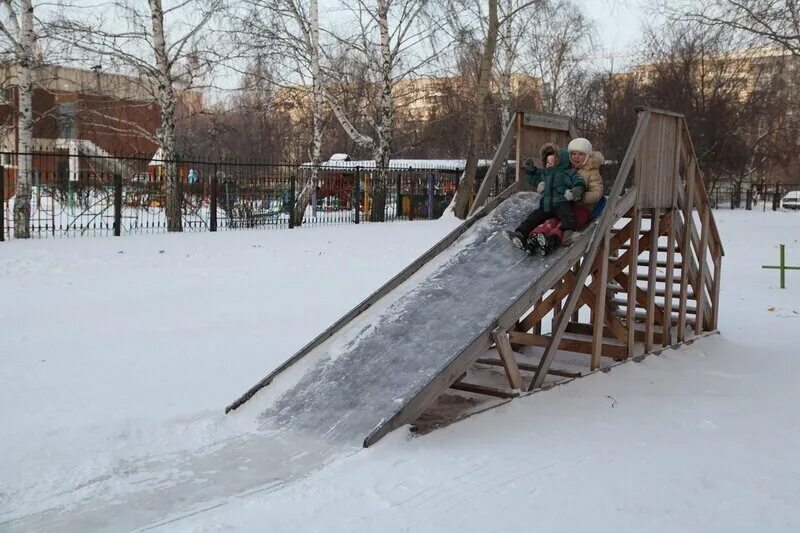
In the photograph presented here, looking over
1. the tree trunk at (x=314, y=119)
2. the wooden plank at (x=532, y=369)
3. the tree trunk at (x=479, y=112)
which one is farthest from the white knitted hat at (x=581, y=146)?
the tree trunk at (x=479, y=112)

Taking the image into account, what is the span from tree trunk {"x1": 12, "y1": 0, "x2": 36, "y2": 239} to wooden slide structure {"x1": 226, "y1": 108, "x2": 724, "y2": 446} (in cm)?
998

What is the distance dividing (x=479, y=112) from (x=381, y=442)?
17.6m

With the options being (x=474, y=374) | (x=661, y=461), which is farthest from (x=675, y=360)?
(x=661, y=461)

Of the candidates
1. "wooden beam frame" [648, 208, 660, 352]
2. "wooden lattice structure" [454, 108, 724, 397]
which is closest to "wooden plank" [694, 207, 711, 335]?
"wooden lattice structure" [454, 108, 724, 397]

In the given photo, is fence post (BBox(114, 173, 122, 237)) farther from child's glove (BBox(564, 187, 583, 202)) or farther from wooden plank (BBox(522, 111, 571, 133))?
child's glove (BBox(564, 187, 583, 202))

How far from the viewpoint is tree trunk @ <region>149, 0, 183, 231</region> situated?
1692 centimetres

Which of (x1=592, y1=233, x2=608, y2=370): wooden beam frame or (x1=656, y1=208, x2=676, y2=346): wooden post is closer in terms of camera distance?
(x1=592, y1=233, x2=608, y2=370): wooden beam frame

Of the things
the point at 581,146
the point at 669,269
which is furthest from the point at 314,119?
the point at 581,146

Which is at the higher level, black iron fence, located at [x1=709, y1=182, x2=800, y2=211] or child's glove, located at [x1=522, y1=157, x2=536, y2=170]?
black iron fence, located at [x1=709, y1=182, x2=800, y2=211]

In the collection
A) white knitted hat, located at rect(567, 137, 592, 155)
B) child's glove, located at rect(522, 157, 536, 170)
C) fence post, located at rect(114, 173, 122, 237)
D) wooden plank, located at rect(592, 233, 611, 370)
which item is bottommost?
wooden plank, located at rect(592, 233, 611, 370)

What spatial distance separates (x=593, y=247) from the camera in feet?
22.9

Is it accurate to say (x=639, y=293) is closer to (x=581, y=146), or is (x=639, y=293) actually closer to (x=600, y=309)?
(x=600, y=309)

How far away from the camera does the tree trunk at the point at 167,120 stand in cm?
1692

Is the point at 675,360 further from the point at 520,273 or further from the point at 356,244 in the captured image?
the point at 356,244
